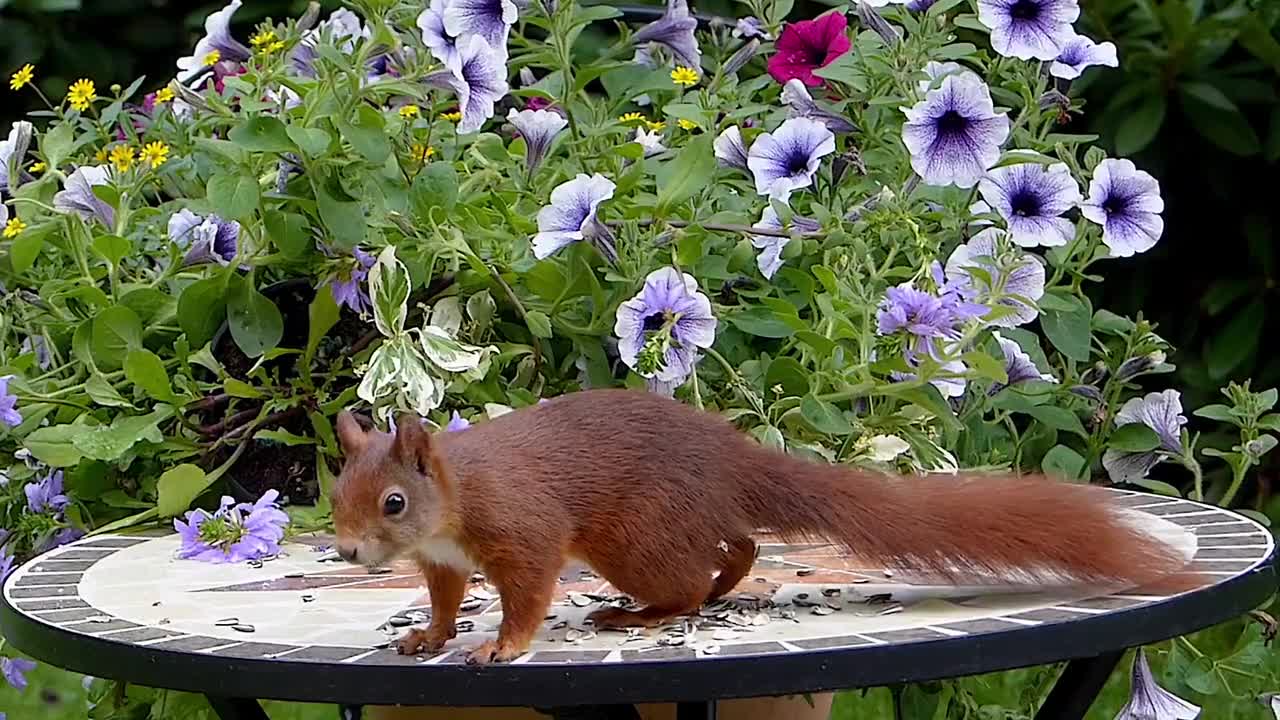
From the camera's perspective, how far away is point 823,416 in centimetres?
167

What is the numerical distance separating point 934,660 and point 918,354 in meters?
0.50

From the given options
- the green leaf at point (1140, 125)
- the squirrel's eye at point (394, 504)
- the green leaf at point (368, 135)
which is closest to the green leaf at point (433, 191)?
the green leaf at point (368, 135)

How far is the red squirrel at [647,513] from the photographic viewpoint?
1225 millimetres

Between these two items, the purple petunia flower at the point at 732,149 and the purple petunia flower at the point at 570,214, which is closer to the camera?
the purple petunia flower at the point at 570,214

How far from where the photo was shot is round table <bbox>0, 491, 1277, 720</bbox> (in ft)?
3.76

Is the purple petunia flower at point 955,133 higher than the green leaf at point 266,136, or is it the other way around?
the green leaf at point 266,136

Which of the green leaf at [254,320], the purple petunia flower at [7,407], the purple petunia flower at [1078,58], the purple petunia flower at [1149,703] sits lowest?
the purple petunia flower at [1149,703]

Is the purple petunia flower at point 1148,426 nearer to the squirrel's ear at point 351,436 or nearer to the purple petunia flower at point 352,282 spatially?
the purple petunia flower at point 352,282

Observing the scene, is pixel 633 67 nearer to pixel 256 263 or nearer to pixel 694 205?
pixel 694 205

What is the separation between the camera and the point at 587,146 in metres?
2.00

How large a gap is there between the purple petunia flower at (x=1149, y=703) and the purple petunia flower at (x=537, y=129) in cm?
76

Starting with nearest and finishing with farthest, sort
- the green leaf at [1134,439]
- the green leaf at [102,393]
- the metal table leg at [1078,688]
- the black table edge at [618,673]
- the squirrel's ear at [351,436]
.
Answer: the black table edge at [618,673], the squirrel's ear at [351,436], the metal table leg at [1078,688], the green leaf at [102,393], the green leaf at [1134,439]

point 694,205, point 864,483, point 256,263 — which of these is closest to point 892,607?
point 864,483

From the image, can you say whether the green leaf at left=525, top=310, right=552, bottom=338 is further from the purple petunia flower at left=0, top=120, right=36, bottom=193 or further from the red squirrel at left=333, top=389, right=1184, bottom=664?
the purple petunia flower at left=0, top=120, right=36, bottom=193
